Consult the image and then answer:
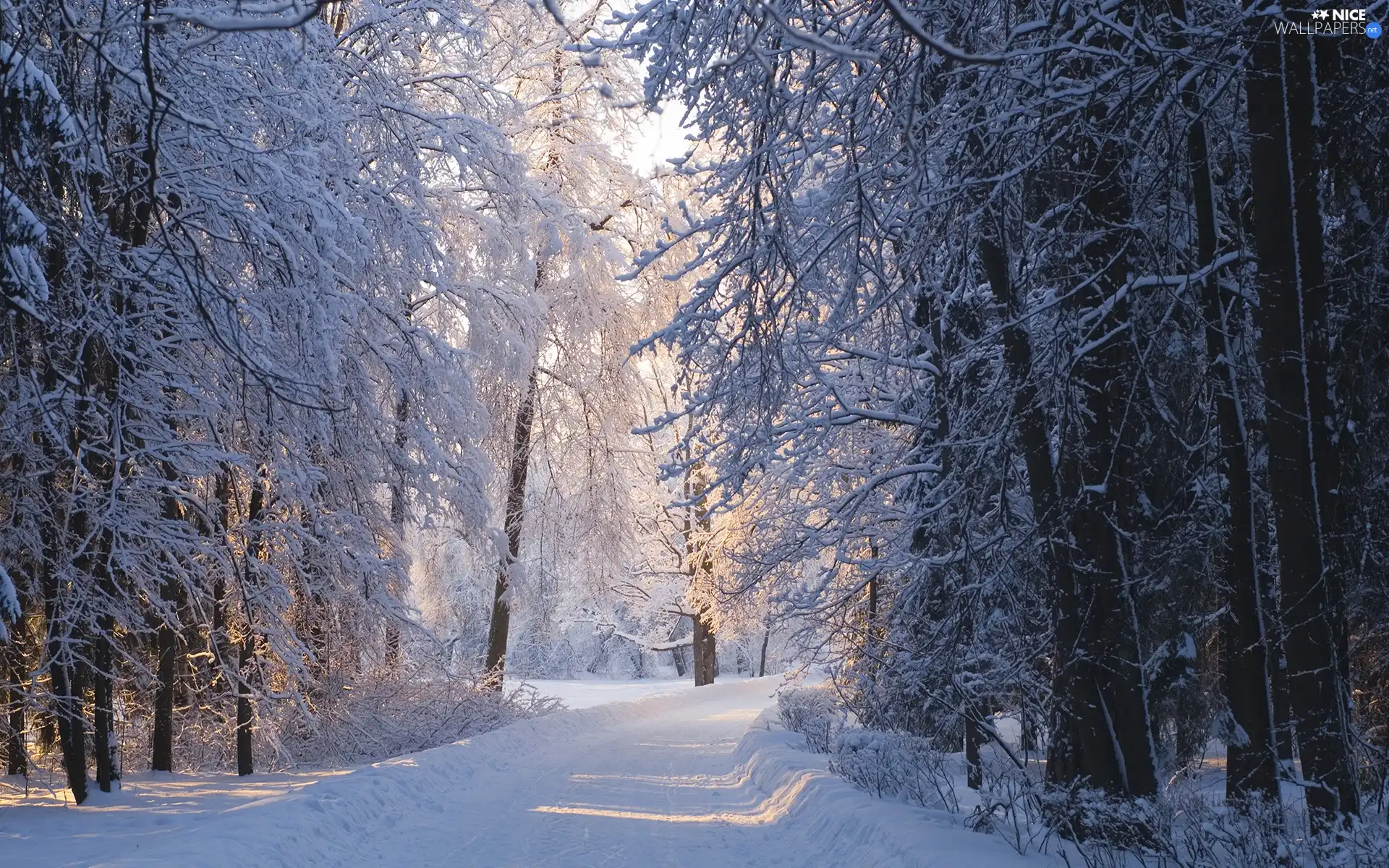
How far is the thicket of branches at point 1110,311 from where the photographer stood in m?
5.99

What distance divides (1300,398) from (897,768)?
5178 mm

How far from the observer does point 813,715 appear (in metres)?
16.5

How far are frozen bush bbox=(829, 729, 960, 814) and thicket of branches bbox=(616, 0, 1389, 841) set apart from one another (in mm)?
684

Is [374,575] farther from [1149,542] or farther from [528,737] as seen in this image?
[1149,542]

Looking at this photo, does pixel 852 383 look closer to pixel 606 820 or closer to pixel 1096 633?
pixel 1096 633

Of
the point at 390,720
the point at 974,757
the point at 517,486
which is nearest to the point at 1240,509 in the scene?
the point at 974,757

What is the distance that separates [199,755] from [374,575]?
125 inches

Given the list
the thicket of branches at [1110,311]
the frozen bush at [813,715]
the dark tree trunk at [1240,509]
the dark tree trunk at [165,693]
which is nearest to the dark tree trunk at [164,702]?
the dark tree trunk at [165,693]

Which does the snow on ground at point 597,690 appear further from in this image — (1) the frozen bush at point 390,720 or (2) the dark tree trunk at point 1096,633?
(2) the dark tree trunk at point 1096,633

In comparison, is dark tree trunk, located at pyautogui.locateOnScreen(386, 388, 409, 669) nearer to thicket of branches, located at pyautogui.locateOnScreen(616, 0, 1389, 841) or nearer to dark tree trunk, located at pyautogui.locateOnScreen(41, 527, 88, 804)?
dark tree trunk, located at pyautogui.locateOnScreen(41, 527, 88, 804)

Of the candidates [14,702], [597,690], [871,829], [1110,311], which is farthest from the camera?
[597,690]

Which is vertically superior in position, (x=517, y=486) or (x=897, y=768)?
(x=517, y=486)

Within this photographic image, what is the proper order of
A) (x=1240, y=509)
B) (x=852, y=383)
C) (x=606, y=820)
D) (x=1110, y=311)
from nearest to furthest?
(x=1110, y=311), (x=1240, y=509), (x=606, y=820), (x=852, y=383)

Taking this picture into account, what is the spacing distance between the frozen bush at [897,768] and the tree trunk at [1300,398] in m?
3.14
